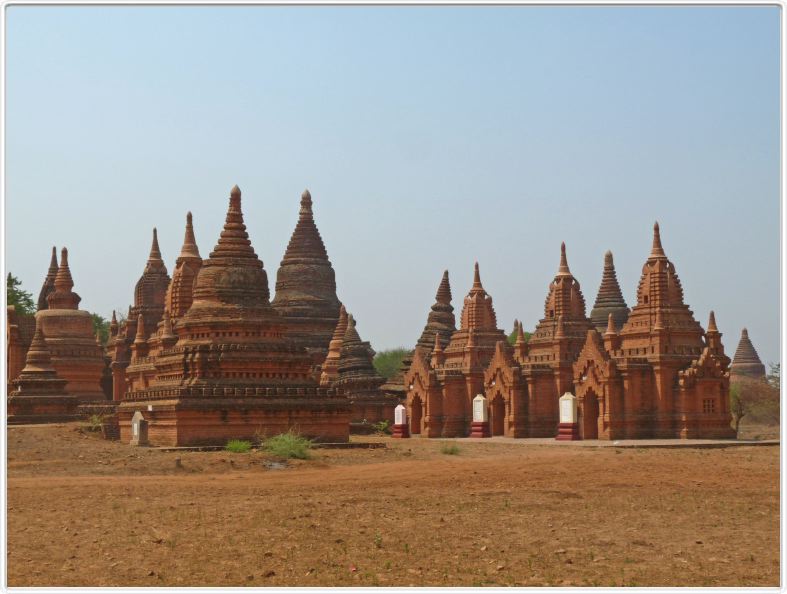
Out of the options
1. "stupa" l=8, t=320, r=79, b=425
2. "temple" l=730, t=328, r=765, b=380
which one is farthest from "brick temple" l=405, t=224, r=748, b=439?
"temple" l=730, t=328, r=765, b=380

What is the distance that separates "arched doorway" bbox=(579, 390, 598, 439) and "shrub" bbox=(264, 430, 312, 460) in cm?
1878

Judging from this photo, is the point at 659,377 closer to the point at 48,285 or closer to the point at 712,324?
the point at 712,324

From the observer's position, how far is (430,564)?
18625 mm

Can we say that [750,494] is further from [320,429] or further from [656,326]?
[656,326]

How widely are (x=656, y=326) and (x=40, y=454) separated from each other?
2612 centimetres

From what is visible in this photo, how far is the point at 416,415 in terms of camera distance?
62188 millimetres

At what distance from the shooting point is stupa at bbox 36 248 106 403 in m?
62.2

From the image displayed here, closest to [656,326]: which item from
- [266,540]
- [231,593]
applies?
[266,540]

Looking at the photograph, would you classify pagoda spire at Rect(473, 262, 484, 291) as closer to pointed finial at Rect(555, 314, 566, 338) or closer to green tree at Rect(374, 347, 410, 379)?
pointed finial at Rect(555, 314, 566, 338)

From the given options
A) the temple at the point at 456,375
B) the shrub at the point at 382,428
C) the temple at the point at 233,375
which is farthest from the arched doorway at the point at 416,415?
the temple at the point at 233,375

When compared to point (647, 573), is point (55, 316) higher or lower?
higher

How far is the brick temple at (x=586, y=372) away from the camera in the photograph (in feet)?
164

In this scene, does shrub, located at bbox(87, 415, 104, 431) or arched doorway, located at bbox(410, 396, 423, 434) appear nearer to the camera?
shrub, located at bbox(87, 415, 104, 431)

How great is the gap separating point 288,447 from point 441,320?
127ft
